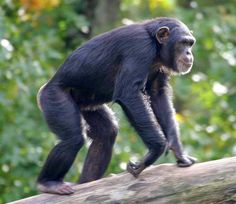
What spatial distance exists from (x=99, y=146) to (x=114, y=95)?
96cm

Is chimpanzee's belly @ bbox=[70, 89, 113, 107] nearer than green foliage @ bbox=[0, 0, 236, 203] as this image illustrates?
Yes

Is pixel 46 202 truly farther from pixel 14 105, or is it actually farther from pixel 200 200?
pixel 14 105

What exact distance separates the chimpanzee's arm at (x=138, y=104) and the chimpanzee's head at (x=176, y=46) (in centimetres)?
56

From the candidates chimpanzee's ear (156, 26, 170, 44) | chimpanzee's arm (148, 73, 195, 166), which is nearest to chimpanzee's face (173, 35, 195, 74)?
chimpanzee's ear (156, 26, 170, 44)

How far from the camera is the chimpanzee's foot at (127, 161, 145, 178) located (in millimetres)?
9344

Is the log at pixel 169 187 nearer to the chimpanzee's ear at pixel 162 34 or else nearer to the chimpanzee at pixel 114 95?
the chimpanzee at pixel 114 95

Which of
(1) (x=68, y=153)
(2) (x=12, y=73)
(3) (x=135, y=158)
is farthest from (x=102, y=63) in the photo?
(3) (x=135, y=158)

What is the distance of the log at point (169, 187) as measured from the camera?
898 cm

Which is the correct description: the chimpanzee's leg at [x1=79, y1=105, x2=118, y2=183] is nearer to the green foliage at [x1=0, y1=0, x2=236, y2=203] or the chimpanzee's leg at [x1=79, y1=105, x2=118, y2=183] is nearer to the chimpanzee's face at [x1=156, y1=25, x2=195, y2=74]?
the chimpanzee's face at [x1=156, y1=25, x2=195, y2=74]

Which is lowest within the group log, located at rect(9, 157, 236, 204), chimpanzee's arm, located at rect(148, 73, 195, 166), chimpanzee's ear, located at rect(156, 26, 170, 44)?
log, located at rect(9, 157, 236, 204)

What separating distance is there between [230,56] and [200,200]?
7.83 m

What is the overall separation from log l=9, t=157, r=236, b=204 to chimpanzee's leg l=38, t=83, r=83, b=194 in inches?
14.0

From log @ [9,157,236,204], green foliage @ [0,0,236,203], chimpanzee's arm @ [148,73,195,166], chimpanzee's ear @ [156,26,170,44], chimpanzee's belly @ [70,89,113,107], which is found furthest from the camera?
green foliage @ [0,0,236,203]

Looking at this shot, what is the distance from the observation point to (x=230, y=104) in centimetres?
1554
